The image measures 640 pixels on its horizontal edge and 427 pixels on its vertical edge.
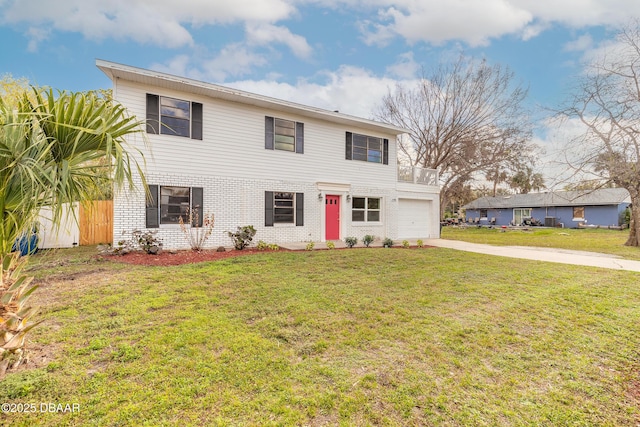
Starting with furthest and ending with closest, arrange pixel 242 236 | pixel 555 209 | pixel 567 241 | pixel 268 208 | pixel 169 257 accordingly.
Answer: pixel 555 209, pixel 567 241, pixel 268 208, pixel 242 236, pixel 169 257

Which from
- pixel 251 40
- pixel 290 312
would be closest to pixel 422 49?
pixel 251 40

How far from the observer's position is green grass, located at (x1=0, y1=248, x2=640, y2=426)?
2.15 m

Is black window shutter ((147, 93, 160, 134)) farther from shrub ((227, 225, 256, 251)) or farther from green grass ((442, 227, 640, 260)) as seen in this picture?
green grass ((442, 227, 640, 260))

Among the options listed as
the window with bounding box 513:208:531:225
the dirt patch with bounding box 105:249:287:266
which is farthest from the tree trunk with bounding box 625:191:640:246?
the window with bounding box 513:208:531:225

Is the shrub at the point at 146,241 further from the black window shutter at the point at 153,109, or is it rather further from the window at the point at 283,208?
the window at the point at 283,208

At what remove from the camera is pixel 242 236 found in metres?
9.36

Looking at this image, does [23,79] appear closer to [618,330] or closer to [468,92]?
[618,330]

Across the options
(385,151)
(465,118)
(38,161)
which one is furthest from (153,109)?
(465,118)

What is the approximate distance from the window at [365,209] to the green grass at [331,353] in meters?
7.31

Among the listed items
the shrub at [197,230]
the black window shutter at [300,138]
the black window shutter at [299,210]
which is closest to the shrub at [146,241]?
the shrub at [197,230]

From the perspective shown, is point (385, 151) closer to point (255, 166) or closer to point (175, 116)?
point (255, 166)

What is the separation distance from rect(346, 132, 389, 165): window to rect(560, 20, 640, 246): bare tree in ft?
25.1

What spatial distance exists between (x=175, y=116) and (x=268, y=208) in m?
4.27

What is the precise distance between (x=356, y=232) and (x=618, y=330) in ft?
30.6
